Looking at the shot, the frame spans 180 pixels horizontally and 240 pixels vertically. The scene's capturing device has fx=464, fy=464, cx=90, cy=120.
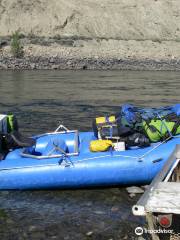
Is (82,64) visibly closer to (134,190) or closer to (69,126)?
(69,126)

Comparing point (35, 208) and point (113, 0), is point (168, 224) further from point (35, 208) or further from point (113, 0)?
point (113, 0)

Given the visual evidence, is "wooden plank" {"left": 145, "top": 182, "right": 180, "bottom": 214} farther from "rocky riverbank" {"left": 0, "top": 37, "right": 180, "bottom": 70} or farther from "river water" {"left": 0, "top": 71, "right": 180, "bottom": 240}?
"rocky riverbank" {"left": 0, "top": 37, "right": 180, "bottom": 70}

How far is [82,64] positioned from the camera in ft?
130

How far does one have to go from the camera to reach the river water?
6.60m

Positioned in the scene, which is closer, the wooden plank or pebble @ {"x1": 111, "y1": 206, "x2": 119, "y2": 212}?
the wooden plank

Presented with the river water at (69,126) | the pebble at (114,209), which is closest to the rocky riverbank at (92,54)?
the river water at (69,126)

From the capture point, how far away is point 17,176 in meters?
8.00

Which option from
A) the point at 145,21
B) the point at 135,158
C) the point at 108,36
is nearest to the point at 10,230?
the point at 135,158

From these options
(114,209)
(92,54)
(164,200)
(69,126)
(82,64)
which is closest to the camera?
(164,200)

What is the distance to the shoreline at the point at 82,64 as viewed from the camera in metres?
38.1

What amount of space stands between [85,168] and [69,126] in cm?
586

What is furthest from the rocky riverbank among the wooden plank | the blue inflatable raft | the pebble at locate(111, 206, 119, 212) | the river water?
the wooden plank

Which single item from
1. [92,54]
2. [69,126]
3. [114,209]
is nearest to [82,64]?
[92,54]

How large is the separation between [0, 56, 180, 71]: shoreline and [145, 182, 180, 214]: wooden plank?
110 feet
